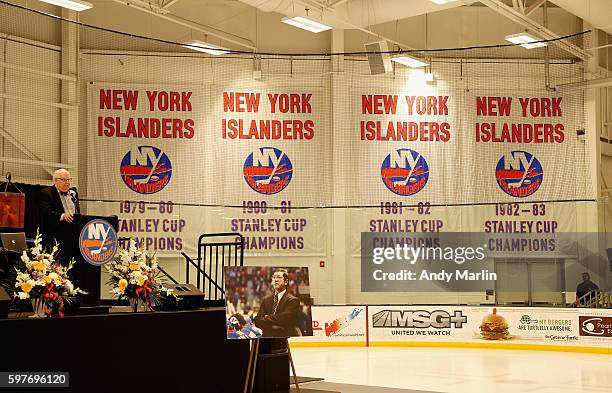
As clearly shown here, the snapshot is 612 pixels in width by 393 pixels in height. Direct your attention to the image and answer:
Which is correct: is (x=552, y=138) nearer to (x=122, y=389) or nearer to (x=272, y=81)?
(x=272, y=81)

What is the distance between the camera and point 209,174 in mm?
17672

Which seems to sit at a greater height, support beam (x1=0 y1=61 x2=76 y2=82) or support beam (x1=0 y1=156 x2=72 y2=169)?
support beam (x1=0 y1=61 x2=76 y2=82)

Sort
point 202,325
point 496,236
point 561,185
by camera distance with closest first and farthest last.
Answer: point 202,325, point 496,236, point 561,185

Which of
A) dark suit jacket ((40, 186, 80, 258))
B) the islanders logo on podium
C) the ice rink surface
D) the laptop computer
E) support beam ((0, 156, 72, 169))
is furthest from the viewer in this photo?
support beam ((0, 156, 72, 169))

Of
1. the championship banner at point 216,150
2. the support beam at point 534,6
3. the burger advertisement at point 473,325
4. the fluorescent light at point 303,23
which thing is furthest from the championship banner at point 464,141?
the fluorescent light at point 303,23

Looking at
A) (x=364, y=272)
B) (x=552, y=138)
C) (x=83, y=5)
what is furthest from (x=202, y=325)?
(x=552, y=138)

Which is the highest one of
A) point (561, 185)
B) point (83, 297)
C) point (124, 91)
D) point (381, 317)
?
point (124, 91)

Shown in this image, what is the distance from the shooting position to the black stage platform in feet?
20.7

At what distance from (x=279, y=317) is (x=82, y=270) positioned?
2.59 meters

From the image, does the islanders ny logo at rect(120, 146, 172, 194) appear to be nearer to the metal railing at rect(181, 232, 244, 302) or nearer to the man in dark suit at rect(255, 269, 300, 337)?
the metal railing at rect(181, 232, 244, 302)

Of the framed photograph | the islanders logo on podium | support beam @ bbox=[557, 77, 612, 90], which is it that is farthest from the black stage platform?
support beam @ bbox=[557, 77, 612, 90]

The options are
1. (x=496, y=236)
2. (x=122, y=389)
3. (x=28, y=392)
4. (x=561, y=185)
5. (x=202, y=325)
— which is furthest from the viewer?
(x=561, y=185)

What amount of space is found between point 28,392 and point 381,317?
34.3 feet

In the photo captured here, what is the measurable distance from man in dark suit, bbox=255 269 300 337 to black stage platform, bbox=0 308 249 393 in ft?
2.61
